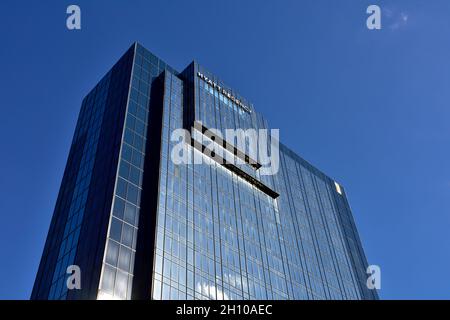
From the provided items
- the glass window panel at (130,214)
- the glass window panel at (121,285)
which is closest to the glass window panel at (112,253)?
the glass window panel at (121,285)

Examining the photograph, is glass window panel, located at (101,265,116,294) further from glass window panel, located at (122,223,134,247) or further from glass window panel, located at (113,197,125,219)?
glass window panel, located at (113,197,125,219)

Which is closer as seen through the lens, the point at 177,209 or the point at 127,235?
the point at 127,235

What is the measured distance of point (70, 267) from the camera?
165 ft

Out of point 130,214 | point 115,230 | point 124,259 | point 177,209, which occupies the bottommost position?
point 124,259

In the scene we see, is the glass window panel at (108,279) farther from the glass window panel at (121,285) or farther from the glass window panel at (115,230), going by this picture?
the glass window panel at (115,230)

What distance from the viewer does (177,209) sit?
58.6 metres

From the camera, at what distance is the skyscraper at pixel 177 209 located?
5038cm

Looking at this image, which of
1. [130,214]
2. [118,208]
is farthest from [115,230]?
[130,214]

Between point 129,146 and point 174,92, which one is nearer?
point 129,146

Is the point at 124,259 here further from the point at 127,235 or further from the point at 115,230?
the point at 115,230

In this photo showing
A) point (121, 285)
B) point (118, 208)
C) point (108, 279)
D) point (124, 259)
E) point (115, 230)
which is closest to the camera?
point (108, 279)

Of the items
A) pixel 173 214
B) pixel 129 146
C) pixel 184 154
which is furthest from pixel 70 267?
pixel 184 154
